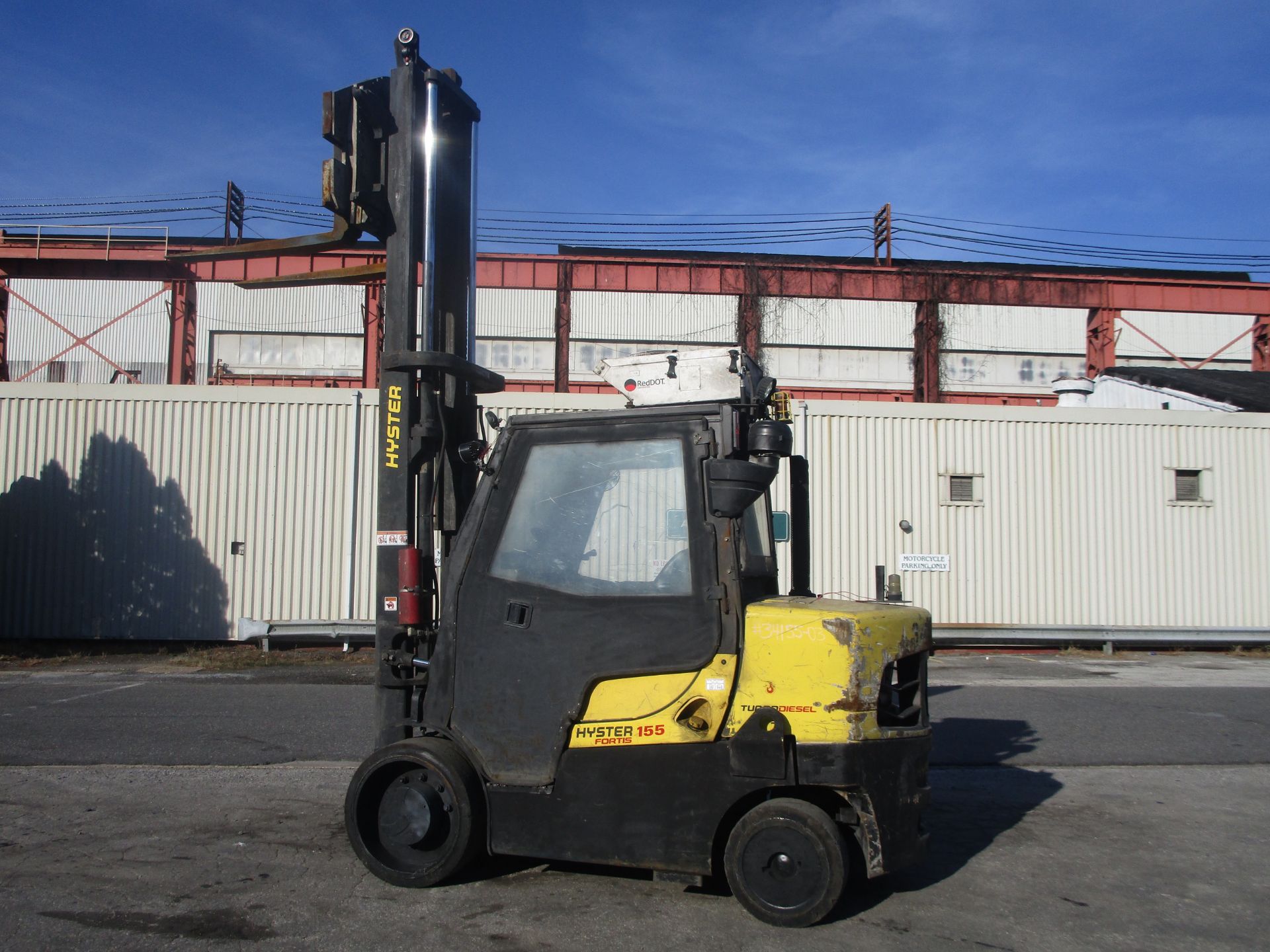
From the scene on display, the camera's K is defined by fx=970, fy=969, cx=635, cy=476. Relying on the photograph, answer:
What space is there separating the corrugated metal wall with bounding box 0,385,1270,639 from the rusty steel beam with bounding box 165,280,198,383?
Answer: 54.9 ft

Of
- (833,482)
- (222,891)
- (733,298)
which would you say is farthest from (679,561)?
(733,298)

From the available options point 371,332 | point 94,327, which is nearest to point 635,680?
point 371,332

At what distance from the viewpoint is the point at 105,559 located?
14.7 metres

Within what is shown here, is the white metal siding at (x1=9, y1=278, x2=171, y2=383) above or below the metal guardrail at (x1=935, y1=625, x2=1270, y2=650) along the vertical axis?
above

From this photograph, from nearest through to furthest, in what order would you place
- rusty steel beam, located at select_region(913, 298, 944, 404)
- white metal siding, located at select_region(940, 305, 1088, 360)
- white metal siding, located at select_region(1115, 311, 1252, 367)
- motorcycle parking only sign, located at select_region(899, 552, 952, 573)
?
1. motorcycle parking only sign, located at select_region(899, 552, 952, 573)
2. rusty steel beam, located at select_region(913, 298, 944, 404)
3. white metal siding, located at select_region(940, 305, 1088, 360)
4. white metal siding, located at select_region(1115, 311, 1252, 367)

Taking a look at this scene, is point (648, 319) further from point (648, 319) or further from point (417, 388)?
point (417, 388)

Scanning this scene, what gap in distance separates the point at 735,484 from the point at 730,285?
88.9 ft

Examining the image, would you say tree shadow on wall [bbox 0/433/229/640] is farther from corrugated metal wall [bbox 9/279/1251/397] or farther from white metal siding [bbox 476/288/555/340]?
white metal siding [bbox 476/288/555/340]

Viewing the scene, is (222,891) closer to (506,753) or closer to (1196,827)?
(506,753)

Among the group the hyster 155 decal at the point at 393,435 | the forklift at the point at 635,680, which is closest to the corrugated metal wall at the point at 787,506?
the hyster 155 decal at the point at 393,435

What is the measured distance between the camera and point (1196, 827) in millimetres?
5613

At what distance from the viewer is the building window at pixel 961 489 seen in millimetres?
15859

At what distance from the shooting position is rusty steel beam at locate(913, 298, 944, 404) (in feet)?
105

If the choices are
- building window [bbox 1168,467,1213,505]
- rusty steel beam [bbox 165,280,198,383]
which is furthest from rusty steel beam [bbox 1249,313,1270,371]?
rusty steel beam [bbox 165,280,198,383]
